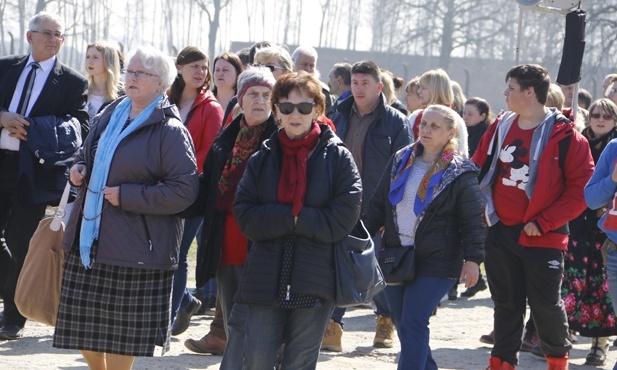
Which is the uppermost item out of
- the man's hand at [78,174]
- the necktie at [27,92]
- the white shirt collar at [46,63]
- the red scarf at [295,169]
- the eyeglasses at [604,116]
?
the white shirt collar at [46,63]

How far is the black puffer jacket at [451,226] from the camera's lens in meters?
6.09

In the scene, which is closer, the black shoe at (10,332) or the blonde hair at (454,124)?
the blonde hair at (454,124)

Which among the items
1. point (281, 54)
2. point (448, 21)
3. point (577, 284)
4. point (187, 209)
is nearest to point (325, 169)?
point (187, 209)

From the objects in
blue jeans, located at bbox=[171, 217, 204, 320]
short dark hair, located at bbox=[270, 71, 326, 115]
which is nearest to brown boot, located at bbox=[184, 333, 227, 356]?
blue jeans, located at bbox=[171, 217, 204, 320]

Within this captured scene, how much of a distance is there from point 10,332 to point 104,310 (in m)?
2.24

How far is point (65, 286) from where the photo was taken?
5.66 m

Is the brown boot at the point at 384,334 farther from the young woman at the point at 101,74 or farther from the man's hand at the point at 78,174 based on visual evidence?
the man's hand at the point at 78,174

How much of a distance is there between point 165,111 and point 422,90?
13.5 ft

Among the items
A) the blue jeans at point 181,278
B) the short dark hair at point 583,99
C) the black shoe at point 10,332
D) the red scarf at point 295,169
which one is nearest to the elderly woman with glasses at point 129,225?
the red scarf at point 295,169

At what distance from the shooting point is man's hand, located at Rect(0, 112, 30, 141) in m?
7.48

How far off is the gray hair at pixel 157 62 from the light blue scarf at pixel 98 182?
7.6 inches

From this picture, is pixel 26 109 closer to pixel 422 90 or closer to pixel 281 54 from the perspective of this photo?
pixel 281 54

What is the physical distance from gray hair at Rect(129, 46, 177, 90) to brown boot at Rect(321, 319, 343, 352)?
9.26ft

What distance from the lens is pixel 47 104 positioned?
301 inches
